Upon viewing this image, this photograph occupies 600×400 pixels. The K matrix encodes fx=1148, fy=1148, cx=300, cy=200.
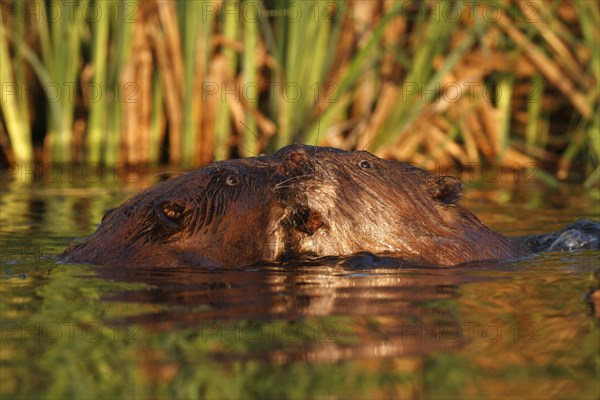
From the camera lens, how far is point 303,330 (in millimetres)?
3172

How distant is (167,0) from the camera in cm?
891

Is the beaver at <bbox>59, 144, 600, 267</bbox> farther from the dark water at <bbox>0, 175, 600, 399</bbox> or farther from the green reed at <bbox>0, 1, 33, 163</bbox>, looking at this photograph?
the green reed at <bbox>0, 1, 33, 163</bbox>

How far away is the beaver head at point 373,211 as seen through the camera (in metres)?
4.38

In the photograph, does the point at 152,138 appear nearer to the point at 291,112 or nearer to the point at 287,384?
the point at 291,112

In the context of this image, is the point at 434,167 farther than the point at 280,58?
Yes

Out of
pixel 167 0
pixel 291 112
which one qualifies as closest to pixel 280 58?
pixel 291 112

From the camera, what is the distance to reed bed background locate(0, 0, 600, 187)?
8414 millimetres

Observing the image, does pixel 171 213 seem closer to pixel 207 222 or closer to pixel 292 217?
pixel 207 222

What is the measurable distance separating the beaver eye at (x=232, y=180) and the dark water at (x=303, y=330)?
0.36 meters

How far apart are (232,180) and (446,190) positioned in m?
0.89

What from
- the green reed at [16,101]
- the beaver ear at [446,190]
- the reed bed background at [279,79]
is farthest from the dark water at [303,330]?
the green reed at [16,101]

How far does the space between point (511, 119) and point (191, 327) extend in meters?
7.38

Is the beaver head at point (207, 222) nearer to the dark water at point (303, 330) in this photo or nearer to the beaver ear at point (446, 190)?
the dark water at point (303, 330)

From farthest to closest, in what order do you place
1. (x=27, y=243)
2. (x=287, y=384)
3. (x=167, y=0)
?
(x=167, y=0), (x=27, y=243), (x=287, y=384)
